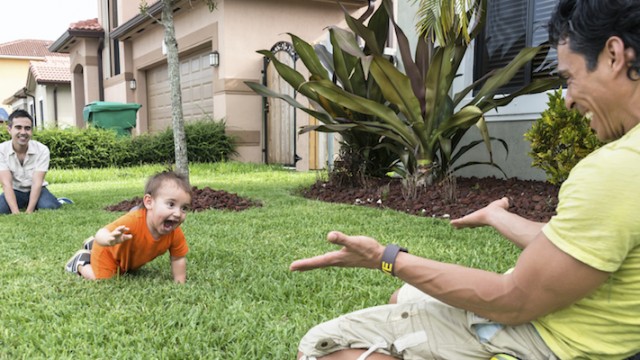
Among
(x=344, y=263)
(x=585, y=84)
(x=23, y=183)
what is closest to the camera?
(x=585, y=84)

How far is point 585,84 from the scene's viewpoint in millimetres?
1313

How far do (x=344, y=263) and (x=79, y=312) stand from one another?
185 cm

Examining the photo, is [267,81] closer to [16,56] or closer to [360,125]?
[360,125]

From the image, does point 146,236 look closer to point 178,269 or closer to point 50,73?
point 178,269

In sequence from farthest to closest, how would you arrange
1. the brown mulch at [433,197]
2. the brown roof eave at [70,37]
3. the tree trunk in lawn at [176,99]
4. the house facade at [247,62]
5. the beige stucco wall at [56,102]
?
the beige stucco wall at [56,102], the brown roof eave at [70,37], the house facade at [247,62], the tree trunk in lawn at [176,99], the brown mulch at [433,197]

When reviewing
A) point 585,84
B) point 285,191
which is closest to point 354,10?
point 285,191

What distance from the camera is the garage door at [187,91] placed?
1443 centimetres

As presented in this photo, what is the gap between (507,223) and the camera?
6.13 ft

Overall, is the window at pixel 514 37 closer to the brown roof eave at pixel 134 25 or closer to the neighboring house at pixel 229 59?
the neighboring house at pixel 229 59

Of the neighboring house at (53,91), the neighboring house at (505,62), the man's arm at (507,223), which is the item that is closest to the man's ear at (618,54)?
the man's arm at (507,223)

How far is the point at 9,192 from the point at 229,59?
7.39 meters

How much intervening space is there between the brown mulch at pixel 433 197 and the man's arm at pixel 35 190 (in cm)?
83

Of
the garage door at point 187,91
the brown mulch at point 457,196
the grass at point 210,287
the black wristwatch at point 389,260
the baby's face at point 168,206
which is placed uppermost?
the garage door at point 187,91

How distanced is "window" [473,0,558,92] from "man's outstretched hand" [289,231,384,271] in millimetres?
5783
